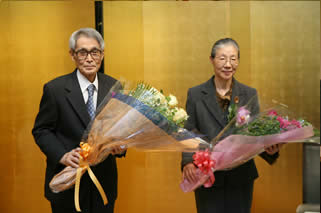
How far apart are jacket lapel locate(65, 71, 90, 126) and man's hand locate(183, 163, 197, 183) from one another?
0.63 m

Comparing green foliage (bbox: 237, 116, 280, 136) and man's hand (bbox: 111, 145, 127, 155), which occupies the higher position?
green foliage (bbox: 237, 116, 280, 136)

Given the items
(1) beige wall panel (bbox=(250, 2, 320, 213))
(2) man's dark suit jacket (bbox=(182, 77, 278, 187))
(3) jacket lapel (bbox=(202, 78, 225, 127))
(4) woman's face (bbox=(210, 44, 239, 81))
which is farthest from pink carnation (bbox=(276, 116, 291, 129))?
(1) beige wall panel (bbox=(250, 2, 320, 213))

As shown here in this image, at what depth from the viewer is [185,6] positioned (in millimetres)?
3957

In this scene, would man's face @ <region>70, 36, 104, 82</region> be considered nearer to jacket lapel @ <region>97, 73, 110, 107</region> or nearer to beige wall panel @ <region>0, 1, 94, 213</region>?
jacket lapel @ <region>97, 73, 110, 107</region>

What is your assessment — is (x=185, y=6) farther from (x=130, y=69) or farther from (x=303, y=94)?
(x=303, y=94)

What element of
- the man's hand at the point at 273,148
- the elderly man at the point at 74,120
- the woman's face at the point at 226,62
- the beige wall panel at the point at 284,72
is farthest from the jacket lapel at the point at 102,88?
the beige wall panel at the point at 284,72

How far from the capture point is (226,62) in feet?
9.47

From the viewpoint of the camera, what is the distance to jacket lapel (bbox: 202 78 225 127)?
278 centimetres

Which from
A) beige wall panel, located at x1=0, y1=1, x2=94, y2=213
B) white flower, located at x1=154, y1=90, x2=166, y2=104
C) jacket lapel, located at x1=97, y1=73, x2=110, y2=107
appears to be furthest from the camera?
beige wall panel, located at x1=0, y1=1, x2=94, y2=213

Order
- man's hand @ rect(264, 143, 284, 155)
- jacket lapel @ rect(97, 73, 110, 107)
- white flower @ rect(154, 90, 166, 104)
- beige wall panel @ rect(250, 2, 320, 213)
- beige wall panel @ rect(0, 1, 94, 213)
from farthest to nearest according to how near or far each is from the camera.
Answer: beige wall panel @ rect(250, 2, 320, 213) → beige wall panel @ rect(0, 1, 94, 213) → jacket lapel @ rect(97, 73, 110, 107) → man's hand @ rect(264, 143, 284, 155) → white flower @ rect(154, 90, 166, 104)

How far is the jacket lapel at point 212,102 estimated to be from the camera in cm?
278

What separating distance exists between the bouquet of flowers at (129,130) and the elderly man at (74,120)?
11cm

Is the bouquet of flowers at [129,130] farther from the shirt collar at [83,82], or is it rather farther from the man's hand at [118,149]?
the shirt collar at [83,82]

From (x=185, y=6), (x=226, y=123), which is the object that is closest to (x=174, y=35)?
(x=185, y=6)
